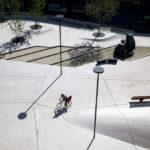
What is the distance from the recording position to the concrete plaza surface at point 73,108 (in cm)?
1359

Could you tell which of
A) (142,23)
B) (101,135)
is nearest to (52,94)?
(101,135)

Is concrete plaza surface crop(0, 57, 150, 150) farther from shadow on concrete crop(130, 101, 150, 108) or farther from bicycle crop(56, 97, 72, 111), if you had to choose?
bicycle crop(56, 97, 72, 111)

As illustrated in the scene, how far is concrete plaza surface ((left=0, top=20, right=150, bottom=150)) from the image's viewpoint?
13594 millimetres

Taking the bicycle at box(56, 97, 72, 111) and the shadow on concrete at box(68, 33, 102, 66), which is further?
the shadow on concrete at box(68, 33, 102, 66)

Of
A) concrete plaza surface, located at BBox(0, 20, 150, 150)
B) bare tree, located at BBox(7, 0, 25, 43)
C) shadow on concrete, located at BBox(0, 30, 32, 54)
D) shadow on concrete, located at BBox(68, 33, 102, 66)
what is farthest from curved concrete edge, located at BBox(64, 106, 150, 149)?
bare tree, located at BBox(7, 0, 25, 43)

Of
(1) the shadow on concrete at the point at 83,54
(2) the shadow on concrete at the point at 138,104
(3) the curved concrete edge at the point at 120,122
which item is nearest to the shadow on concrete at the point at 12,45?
(1) the shadow on concrete at the point at 83,54

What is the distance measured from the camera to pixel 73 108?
16.0 m

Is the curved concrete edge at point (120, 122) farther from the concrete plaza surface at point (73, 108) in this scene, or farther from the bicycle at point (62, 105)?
the bicycle at point (62, 105)

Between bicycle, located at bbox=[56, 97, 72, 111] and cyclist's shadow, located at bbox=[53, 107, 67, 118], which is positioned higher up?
bicycle, located at bbox=[56, 97, 72, 111]

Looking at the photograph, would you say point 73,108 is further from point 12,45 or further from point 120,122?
point 12,45

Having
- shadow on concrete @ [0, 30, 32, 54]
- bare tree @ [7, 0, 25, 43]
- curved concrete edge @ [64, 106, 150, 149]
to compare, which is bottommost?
curved concrete edge @ [64, 106, 150, 149]

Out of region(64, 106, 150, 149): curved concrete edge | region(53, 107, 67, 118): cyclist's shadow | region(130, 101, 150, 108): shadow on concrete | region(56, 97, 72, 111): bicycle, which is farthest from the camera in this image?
region(130, 101, 150, 108): shadow on concrete

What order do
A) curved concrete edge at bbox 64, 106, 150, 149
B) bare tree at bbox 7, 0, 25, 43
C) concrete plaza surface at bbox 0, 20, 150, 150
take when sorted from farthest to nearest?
bare tree at bbox 7, 0, 25, 43
curved concrete edge at bbox 64, 106, 150, 149
concrete plaza surface at bbox 0, 20, 150, 150

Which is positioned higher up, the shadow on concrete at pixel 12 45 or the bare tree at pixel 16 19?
the bare tree at pixel 16 19
